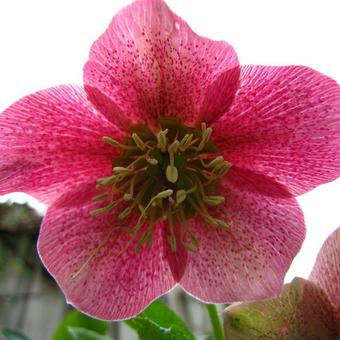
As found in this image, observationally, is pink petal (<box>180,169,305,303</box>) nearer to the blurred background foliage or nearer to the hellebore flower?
the hellebore flower

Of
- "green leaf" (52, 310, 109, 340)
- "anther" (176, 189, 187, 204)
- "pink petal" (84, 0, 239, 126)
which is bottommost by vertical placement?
"green leaf" (52, 310, 109, 340)

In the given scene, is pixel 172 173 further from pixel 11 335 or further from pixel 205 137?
pixel 11 335

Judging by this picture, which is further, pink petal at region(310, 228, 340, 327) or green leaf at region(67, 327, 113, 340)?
green leaf at region(67, 327, 113, 340)

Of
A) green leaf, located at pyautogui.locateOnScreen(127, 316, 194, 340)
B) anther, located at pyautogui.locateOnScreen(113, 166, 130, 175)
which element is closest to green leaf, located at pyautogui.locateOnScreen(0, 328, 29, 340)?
green leaf, located at pyautogui.locateOnScreen(127, 316, 194, 340)

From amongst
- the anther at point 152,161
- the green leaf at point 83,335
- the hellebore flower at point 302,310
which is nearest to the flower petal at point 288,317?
the hellebore flower at point 302,310

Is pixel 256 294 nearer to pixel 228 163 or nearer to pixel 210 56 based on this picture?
pixel 228 163

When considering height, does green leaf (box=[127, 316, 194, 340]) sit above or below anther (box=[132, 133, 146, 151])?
below

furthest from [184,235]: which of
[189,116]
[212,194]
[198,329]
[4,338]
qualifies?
[198,329]
